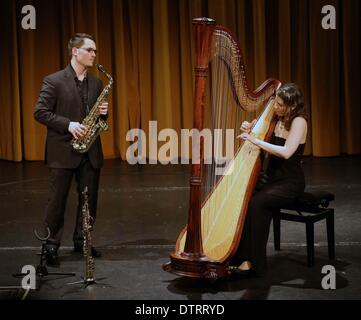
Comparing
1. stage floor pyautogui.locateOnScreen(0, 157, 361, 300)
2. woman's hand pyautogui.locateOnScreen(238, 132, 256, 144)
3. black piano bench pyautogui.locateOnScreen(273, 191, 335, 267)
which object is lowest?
stage floor pyautogui.locateOnScreen(0, 157, 361, 300)

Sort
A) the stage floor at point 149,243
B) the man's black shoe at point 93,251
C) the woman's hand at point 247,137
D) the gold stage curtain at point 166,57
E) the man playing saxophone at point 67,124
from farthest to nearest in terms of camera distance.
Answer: the gold stage curtain at point 166,57
the man's black shoe at point 93,251
the man playing saxophone at point 67,124
the woman's hand at point 247,137
the stage floor at point 149,243

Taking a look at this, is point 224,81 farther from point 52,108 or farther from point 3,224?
point 3,224

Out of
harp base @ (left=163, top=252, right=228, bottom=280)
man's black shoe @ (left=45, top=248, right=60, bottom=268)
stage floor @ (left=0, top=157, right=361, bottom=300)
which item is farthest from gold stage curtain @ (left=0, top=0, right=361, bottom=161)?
harp base @ (left=163, top=252, right=228, bottom=280)

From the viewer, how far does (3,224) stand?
5.73 m

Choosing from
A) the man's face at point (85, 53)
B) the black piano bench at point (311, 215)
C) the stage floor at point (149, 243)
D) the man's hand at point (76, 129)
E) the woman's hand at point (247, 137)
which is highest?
the man's face at point (85, 53)

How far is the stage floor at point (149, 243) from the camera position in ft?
13.4

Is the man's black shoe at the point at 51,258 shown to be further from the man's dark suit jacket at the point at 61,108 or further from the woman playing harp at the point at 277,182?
the woman playing harp at the point at 277,182

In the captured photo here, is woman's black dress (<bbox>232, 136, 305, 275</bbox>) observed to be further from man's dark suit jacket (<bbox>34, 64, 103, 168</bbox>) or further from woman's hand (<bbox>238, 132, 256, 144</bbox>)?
man's dark suit jacket (<bbox>34, 64, 103, 168</bbox>)

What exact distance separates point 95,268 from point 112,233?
893 mm

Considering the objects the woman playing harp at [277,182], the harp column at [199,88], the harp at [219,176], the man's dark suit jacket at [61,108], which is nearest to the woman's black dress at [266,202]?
the woman playing harp at [277,182]

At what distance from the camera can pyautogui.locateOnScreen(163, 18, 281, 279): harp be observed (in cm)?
356

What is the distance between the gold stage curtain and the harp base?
5.15 meters

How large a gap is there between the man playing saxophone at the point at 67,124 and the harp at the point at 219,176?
0.81 metres

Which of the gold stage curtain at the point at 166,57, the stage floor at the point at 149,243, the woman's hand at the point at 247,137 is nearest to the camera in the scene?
the stage floor at the point at 149,243
